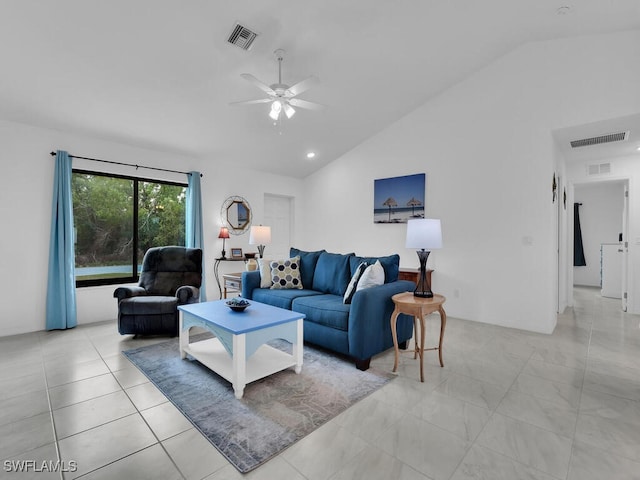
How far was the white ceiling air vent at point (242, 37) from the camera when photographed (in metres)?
2.90

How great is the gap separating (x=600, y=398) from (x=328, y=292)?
2.54 meters

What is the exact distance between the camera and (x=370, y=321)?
279 centimetres

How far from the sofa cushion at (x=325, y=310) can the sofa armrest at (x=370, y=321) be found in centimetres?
14

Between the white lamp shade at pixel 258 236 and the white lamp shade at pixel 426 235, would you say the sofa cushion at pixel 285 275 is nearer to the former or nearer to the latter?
the white lamp shade at pixel 258 236

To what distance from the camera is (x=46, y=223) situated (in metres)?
3.91

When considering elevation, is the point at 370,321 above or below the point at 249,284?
below

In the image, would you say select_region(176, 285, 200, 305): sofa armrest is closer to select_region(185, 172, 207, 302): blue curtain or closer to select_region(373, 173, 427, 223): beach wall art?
select_region(185, 172, 207, 302): blue curtain

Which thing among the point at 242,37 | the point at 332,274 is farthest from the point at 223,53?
the point at 332,274

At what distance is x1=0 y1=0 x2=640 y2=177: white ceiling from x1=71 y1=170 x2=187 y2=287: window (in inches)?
26.2

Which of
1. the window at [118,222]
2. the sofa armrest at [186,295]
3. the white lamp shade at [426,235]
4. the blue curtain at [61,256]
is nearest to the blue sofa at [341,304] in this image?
the white lamp shade at [426,235]

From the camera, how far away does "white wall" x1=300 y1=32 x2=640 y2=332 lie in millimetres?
3551

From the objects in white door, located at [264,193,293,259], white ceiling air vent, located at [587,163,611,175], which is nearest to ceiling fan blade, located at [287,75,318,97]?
white door, located at [264,193,293,259]

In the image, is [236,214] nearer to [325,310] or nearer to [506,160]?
Result: [325,310]

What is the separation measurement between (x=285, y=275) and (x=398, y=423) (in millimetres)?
2387
